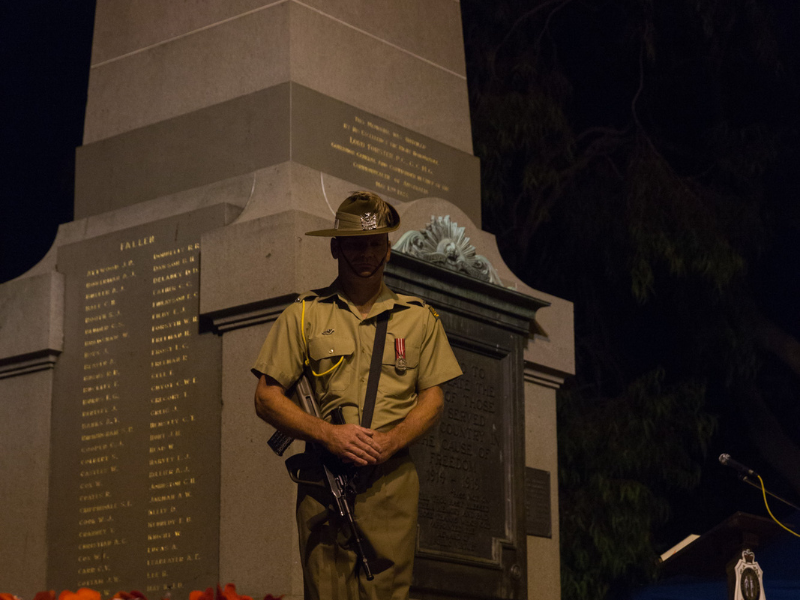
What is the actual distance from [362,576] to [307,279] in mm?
2826

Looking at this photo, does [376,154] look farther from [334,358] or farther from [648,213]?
[648,213]

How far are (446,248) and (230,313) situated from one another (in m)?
1.27

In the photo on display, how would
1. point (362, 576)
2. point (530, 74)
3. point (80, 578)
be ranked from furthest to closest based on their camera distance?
point (530, 74), point (80, 578), point (362, 576)

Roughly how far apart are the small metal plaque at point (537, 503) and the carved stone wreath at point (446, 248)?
1.24m

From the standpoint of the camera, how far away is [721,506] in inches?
646

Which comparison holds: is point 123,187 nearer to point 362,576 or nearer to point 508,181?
point 362,576

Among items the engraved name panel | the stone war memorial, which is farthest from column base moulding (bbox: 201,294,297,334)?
the engraved name panel

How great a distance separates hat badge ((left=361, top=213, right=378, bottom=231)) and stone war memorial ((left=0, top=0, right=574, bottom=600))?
2.44m

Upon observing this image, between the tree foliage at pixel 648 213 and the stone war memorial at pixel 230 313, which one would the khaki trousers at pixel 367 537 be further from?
the tree foliage at pixel 648 213

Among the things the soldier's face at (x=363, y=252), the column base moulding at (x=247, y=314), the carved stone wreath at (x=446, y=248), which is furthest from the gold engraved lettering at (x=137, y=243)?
the soldier's face at (x=363, y=252)

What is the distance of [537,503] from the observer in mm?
9141

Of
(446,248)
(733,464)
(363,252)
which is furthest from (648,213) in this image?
(363,252)

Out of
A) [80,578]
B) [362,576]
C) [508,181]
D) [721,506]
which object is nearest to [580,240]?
[508,181]

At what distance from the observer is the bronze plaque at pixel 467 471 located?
813 centimetres
